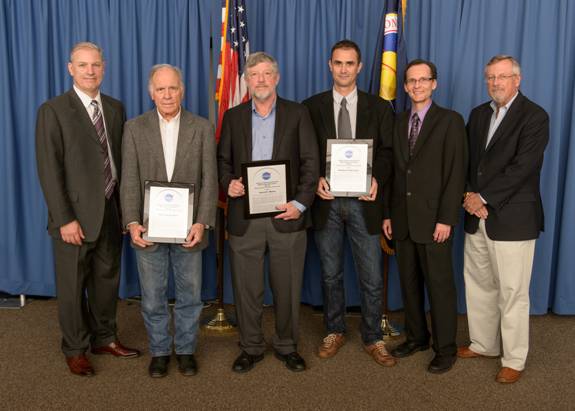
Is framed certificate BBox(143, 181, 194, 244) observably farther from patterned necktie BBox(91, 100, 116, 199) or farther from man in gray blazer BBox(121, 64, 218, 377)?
patterned necktie BBox(91, 100, 116, 199)

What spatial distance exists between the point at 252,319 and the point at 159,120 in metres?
1.29

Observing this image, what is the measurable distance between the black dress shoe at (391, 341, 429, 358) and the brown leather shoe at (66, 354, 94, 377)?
1.83 m

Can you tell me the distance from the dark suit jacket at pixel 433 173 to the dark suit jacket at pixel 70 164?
1755 millimetres

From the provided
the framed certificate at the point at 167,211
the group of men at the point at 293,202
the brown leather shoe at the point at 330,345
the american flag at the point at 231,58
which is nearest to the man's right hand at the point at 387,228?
the group of men at the point at 293,202

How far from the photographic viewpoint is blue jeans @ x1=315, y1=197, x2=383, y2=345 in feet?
10.4

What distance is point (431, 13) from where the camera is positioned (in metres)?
3.89

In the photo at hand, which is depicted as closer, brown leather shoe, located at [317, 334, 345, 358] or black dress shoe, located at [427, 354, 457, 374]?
black dress shoe, located at [427, 354, 457, 374]

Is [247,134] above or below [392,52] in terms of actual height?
below

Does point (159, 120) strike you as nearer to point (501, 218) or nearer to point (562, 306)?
point (501, 218)

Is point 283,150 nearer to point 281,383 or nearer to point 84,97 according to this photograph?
point 84,97

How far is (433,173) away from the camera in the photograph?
2971 mm

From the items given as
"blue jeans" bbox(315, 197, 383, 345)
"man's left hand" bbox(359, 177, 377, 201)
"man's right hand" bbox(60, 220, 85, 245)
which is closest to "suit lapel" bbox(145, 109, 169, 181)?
"man's right hand" bbox(60, 220, 85, 245)

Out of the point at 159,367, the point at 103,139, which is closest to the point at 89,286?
the point at 159,367

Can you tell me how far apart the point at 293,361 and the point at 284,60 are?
230 cm
